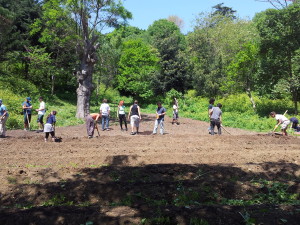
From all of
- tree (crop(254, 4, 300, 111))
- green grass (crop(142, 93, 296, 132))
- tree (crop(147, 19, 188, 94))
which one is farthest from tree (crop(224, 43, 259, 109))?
tree (crop(147, 19, 188, 94))

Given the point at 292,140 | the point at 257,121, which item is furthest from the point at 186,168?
the point at 257,121

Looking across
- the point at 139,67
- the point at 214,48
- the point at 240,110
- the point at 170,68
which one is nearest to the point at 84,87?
the point at 139,67

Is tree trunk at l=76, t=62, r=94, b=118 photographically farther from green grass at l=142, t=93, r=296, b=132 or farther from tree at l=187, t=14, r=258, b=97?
tree at l=187, t=14, r=258, b=97

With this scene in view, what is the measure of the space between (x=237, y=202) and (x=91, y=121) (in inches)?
316

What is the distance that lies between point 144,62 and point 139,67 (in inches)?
30.8

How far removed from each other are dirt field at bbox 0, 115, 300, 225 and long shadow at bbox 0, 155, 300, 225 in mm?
15

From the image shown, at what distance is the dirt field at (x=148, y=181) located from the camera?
4.33 meters

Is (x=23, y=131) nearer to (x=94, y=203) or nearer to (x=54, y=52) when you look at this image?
(x=94, y=203)

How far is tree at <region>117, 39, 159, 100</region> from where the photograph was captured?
31.5 metres

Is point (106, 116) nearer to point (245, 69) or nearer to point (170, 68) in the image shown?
point (245, 69)

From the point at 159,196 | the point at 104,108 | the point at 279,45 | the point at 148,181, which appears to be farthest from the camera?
the point at 279,45

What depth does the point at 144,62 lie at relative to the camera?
32.0 meters

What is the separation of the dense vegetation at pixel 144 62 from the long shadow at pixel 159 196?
33.9 feet

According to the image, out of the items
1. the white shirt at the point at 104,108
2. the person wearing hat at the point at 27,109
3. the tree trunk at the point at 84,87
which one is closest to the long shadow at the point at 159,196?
the white shirt at the point at 104,108
